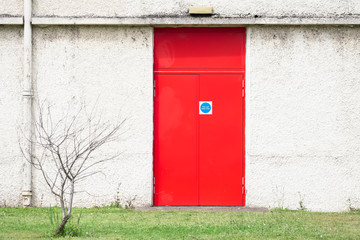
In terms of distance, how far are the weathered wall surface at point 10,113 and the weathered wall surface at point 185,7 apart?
28.1 inches

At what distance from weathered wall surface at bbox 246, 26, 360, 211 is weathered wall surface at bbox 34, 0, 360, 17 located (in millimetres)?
317

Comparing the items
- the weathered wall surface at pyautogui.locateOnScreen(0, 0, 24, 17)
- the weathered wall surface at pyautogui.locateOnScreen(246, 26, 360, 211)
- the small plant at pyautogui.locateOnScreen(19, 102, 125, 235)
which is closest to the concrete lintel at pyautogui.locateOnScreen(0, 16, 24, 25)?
the weathered wall surface at pyautogui.locateOnScreen(0, 0, 24, 17)

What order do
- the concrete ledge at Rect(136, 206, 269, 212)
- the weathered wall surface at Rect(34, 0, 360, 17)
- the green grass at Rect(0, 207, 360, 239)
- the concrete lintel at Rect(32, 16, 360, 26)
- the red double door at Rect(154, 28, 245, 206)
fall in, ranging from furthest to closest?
the red double door at Rect(154, 28, 245, 206), the weathered wall surface at Rect(34, 0, 360, 17), the concrete lintel at Rect(32, 16, 360, 26), the concrete ledge at Rect(136, 206, 269, 212), the green grass at Rect(0, 207, 360, 239)

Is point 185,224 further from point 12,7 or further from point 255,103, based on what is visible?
point 12,7

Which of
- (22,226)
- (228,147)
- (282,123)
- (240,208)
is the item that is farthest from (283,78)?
(22,226)

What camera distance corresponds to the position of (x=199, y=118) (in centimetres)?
1132

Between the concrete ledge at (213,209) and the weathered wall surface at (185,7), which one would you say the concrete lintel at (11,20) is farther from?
the concrete ledge at (213,209)

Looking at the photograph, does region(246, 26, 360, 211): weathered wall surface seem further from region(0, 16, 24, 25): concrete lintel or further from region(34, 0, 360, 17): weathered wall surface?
region(0, 16, 24, 25): concrete lintel

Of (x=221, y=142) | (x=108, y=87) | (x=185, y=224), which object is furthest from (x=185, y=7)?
(x=185, y=224)

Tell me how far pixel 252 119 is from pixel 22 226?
4.30m

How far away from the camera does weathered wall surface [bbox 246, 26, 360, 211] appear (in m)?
11.1

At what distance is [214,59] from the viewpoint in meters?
11.4

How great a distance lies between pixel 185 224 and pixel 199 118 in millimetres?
2572

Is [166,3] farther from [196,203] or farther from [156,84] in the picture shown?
[196,203]
